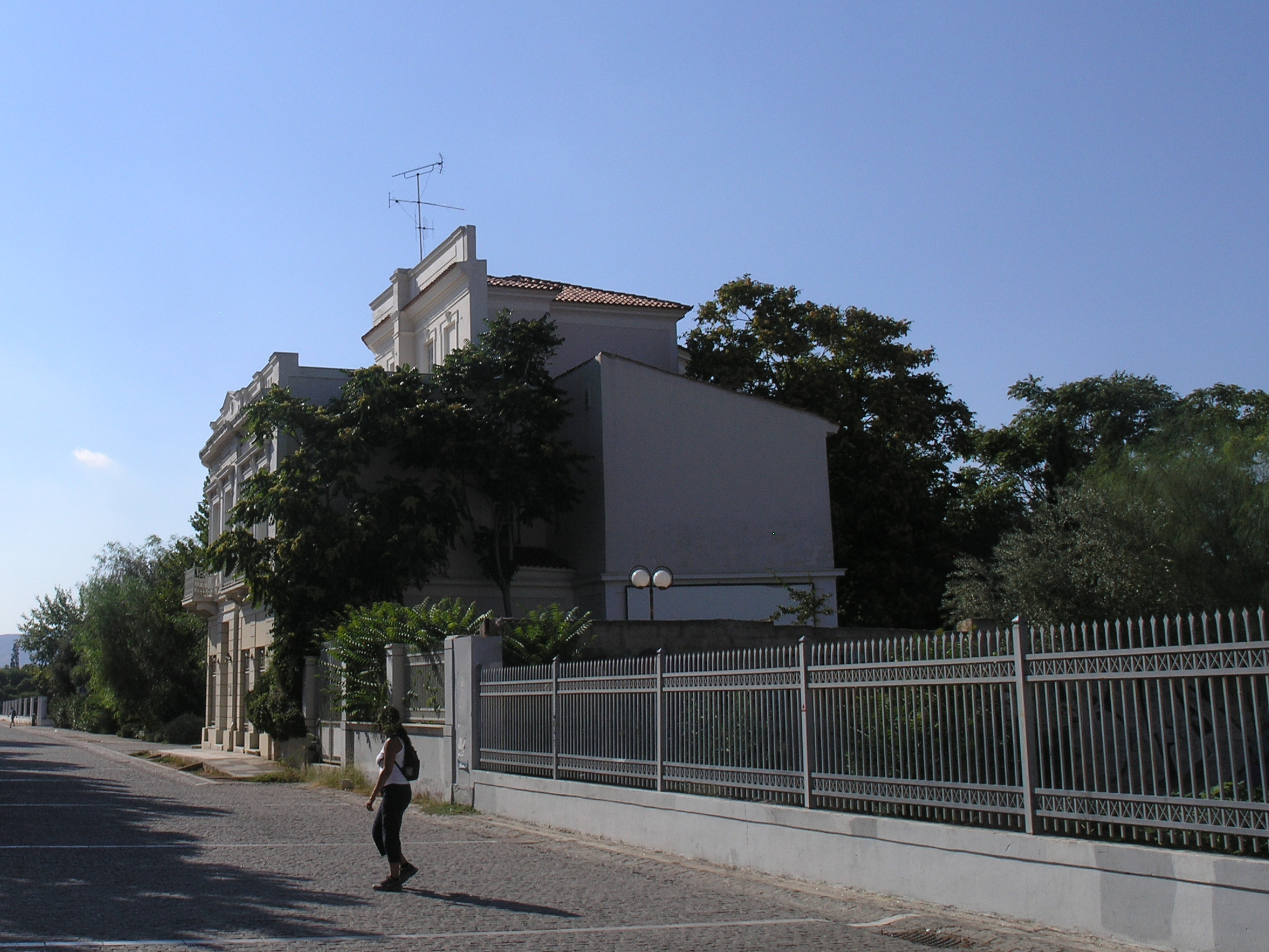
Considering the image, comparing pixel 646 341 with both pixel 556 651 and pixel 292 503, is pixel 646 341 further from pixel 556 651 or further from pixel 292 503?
pixel 556 651

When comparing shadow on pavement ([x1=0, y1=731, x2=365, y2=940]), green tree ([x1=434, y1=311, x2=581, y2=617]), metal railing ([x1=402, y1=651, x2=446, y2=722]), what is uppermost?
green tree ([x1=434, y1=311, x2=581, y2=617])

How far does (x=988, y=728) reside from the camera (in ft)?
28.5

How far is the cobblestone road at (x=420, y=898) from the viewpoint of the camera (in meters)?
7.82

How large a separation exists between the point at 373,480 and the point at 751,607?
9.25 m

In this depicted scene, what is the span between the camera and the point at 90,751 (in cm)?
3678

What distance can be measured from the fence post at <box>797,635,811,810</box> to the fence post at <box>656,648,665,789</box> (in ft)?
7.05

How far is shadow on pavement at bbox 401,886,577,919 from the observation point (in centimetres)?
890

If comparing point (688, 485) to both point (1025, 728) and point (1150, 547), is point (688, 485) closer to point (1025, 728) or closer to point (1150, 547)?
point (1150, 547)

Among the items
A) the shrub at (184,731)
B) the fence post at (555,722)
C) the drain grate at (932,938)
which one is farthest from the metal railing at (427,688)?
the shrub at (184,731)

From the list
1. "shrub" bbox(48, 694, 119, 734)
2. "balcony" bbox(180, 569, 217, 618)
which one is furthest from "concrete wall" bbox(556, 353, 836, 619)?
"shrub" bbox(48, 694, 119, 734)

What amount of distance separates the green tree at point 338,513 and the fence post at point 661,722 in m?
14.5

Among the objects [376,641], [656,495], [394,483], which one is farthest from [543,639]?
[656,495]

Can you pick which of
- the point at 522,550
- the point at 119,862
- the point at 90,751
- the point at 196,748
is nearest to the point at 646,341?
the point at 522,550

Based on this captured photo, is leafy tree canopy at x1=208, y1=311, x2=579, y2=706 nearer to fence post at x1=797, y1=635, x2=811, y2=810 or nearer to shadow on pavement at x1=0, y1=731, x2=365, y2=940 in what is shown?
shadow on pavement at x1=0, y1=731, x2=365, y2=940
